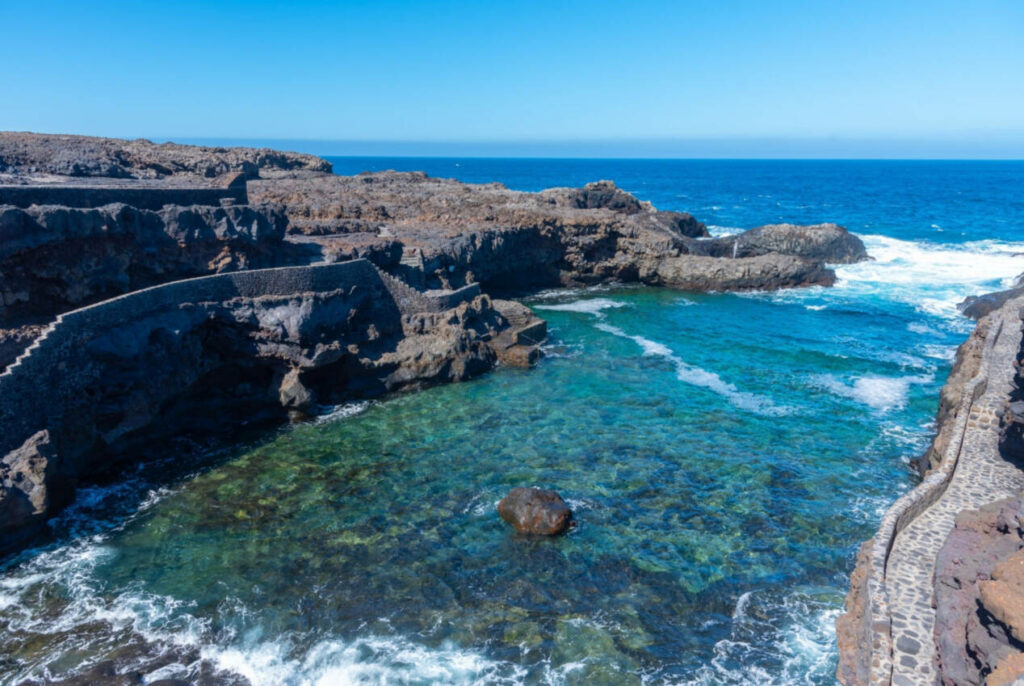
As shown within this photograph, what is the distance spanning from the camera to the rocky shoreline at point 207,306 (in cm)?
1852

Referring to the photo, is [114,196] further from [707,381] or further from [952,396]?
[952,396]

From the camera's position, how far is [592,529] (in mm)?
17375

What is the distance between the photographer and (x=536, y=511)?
1720cm

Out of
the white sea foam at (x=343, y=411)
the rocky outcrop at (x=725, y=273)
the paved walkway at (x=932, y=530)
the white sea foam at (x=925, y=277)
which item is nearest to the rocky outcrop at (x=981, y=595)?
the paved walkway at (x=932, y=530)

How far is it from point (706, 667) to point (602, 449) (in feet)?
31.5

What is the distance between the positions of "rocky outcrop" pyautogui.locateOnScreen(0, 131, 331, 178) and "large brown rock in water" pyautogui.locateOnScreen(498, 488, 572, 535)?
28721 mm

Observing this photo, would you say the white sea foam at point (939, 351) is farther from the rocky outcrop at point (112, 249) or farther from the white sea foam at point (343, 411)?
the rocky outcrop at point (112, 249)

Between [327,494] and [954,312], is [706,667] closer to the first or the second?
[327,494]

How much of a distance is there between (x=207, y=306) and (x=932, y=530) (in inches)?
885

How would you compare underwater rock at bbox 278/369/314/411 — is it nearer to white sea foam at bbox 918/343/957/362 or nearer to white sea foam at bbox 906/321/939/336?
white sea foam at bbox 918/343/957/362

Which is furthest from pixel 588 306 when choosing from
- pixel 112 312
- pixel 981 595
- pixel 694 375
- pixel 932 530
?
pixel 981 595

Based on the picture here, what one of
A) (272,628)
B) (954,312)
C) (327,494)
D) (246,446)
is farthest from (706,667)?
(954,312)

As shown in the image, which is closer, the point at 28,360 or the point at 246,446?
the point at 28,360

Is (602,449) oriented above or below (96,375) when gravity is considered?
below
